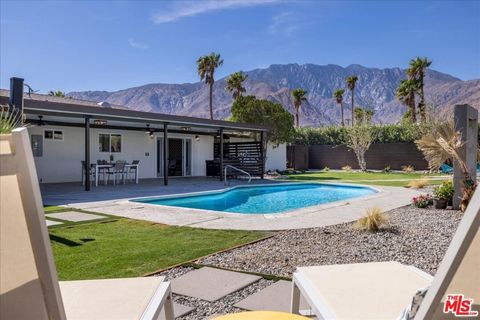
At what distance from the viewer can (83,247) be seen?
5.16 m

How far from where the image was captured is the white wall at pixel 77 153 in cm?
1510

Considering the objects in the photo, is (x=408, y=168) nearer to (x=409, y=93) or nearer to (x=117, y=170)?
(x=409, y=93)

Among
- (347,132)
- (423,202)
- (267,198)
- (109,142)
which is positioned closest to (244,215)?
(423,202)

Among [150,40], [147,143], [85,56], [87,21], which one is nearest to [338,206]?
[147,143]

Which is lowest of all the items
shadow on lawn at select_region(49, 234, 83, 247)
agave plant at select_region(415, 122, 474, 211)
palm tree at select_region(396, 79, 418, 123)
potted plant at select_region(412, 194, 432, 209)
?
shadow on lawn at select_region(49, 234, 83, 247)

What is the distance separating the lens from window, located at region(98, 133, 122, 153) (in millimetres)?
16797

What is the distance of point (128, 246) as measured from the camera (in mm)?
5230

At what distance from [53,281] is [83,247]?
424 cm

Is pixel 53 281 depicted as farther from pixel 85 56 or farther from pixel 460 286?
pixel 85 56

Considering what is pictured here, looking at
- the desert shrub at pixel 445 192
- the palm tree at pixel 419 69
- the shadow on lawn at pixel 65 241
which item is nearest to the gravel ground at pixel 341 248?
the shadow on lawn at pixel 65 241

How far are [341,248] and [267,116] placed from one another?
57.1 feet

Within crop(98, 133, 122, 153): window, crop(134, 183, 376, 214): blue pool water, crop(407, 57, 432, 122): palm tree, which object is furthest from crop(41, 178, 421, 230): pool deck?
crop(407, 57, 432, 122): palm tree

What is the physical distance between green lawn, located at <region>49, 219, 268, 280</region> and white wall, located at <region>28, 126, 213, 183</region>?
9365 millimetres

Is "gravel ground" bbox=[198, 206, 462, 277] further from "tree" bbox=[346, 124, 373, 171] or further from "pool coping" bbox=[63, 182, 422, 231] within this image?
"tree" bbox=[346, 124, 373, 171]
